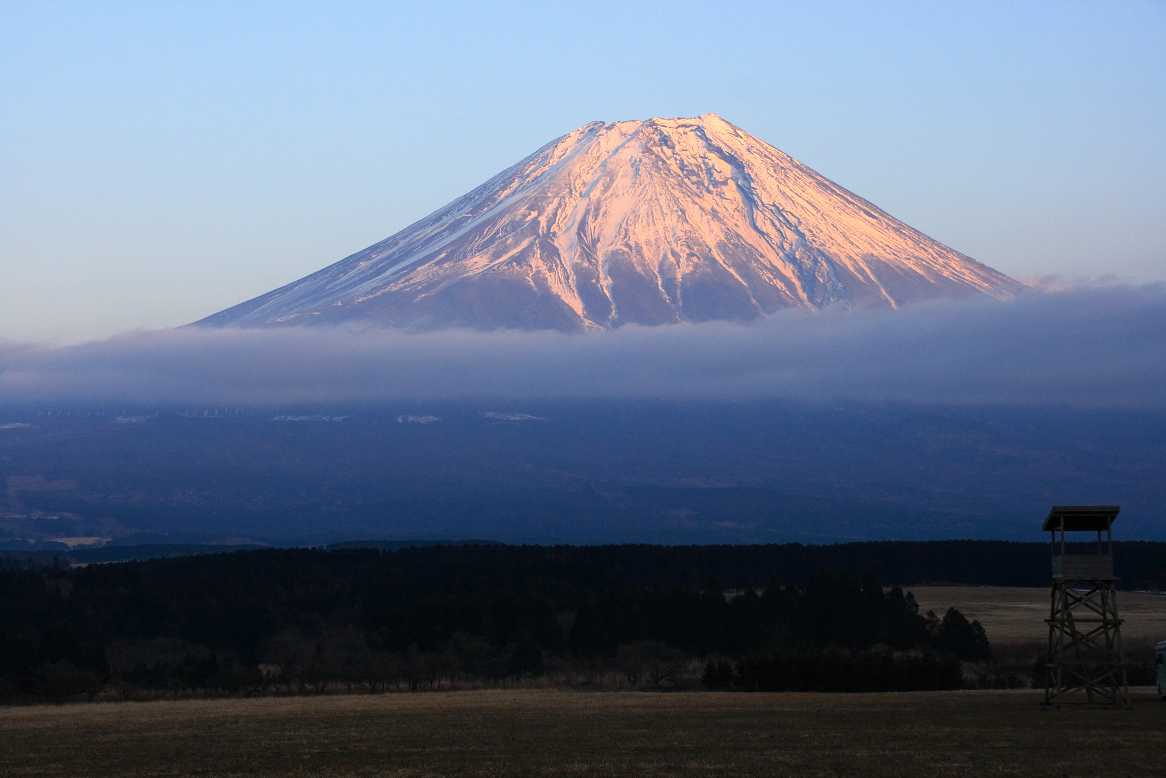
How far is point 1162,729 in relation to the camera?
72.1ft

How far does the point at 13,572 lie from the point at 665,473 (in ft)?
413

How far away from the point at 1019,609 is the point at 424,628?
32.4m

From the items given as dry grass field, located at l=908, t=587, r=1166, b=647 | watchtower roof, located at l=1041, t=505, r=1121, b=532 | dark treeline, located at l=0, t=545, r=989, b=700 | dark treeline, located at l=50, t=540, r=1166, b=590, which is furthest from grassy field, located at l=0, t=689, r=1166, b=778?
dark treeline, located at l=50, t=540, r=1166, b=590

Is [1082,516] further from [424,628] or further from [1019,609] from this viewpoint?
[1019,609]

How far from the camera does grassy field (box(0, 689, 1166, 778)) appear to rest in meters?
18.7

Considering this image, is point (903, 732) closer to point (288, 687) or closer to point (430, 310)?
point (288, 687)

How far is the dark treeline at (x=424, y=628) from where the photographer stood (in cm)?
4462

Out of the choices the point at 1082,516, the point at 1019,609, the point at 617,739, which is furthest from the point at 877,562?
the point at 617,739

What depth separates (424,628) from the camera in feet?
184

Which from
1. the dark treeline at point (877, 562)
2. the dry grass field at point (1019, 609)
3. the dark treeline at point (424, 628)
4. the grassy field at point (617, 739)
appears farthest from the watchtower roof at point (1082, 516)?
the dark treeline at point (877, 562)

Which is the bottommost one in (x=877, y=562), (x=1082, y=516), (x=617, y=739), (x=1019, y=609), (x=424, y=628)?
(x=1019, y=609)

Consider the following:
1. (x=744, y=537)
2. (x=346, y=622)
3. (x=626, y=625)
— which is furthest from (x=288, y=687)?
(x=744, y=537)

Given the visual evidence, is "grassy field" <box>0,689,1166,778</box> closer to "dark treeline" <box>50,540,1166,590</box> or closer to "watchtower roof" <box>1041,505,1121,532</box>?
"watchtower roof" <box>1041,505,1121,532</box>

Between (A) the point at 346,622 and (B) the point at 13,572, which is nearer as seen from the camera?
(A) the point at 346,622
